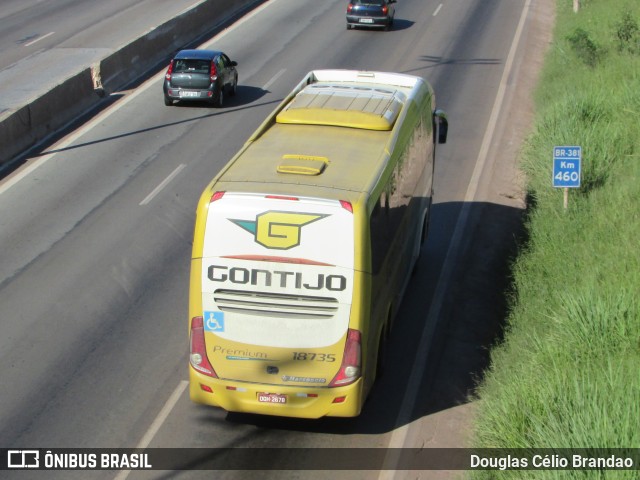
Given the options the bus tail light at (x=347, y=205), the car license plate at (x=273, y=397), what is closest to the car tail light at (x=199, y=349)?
the car license plate at (x=273, y=397)

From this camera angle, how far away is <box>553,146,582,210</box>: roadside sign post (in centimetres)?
1619

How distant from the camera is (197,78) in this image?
90.1ft

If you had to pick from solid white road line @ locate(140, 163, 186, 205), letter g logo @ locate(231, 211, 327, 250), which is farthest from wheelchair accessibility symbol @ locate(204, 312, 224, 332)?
solid white road line @ locate(140, 163, 186, 205)

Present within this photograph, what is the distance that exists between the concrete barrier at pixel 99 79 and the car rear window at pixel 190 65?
2.48 metres

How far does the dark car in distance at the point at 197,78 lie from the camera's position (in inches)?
1078

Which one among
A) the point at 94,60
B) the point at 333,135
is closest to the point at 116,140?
the point at 94,60

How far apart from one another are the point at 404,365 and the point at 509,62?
801 inches

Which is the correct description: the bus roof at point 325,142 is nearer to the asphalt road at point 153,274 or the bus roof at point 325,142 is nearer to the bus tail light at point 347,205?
the bus tail light at point 347,205

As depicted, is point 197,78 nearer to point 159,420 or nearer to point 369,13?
point 369,13

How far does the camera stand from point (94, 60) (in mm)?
31578

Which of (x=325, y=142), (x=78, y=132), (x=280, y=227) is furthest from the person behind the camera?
(x=78, y=132)

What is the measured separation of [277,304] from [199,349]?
1156mm

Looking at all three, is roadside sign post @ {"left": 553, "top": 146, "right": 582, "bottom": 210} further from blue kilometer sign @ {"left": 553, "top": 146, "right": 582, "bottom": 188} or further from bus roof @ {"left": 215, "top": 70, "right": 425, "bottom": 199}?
bus roof @ {"left": 215, "top": 70, "right": 425, "bottom": 199}

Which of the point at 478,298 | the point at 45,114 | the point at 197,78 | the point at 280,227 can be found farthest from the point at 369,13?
the point at 280,227
